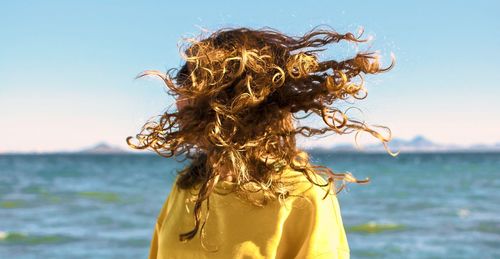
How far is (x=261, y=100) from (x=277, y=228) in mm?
359

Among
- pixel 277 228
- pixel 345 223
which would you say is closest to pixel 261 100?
pixel 277 228

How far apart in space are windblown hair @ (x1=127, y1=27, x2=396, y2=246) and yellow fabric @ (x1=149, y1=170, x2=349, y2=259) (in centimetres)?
3

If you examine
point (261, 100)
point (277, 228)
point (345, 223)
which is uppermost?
point (261, 100)

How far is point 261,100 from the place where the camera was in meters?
2.02

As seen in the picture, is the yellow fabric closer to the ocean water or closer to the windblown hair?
the windblown hair

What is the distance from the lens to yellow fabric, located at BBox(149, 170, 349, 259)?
1.94m

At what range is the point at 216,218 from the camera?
2059mm

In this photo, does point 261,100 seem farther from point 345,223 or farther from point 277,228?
point 345,223

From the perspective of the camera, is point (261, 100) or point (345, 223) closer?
point (261, 100)

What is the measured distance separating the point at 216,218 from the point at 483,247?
9279 mm

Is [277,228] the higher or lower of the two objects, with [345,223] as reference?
higher

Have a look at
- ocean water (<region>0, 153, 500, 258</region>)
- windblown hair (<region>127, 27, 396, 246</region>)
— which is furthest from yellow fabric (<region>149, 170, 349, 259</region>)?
ocean water (<region>0, 153, 500, 258</region>)

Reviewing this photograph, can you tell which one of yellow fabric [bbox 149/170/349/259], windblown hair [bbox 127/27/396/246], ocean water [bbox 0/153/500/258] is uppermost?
windblown hair [bbox 127/27/396/246]

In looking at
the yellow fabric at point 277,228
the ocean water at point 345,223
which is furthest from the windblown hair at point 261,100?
the ocean water at point 345,223
